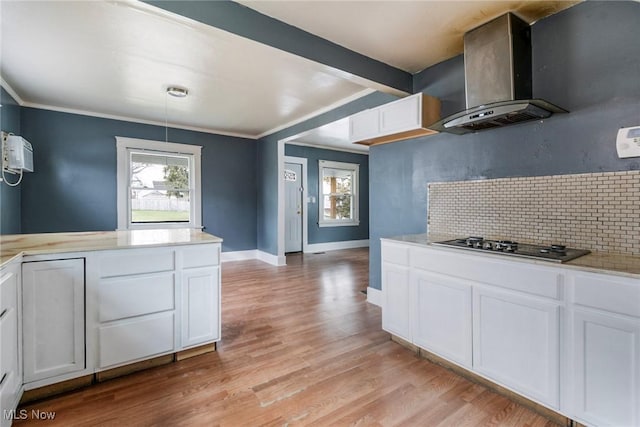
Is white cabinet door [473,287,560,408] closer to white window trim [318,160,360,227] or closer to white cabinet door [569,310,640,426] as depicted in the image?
white cabinet door [569,310,640,426]

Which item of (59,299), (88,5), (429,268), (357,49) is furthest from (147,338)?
(357,49)

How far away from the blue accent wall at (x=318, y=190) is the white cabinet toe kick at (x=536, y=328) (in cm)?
494

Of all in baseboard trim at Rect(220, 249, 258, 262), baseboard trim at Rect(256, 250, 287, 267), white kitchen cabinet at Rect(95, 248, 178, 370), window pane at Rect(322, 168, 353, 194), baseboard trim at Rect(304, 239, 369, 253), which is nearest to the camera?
white kitchen cabinet at Rect(95, 248, 178, 370)

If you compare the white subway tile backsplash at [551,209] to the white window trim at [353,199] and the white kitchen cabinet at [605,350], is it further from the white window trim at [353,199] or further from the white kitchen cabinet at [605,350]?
the white window trim at [353,199]

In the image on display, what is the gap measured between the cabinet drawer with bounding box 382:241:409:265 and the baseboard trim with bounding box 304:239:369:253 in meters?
4.65

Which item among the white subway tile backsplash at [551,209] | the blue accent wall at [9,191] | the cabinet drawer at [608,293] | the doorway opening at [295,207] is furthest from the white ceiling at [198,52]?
the doorway opening at [295,207]

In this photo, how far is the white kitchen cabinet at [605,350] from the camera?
132 cm

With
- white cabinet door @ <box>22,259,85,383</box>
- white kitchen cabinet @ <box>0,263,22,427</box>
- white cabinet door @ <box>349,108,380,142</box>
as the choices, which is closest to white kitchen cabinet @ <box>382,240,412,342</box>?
white cabinet door @ <box>349,108,380,142</box>

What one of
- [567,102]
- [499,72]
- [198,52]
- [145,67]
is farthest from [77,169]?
[567,102]

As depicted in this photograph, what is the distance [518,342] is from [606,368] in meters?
0.37

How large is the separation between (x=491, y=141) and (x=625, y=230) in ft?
3.47

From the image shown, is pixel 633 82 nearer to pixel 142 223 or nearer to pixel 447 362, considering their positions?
pixel 447 362

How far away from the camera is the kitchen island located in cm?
167

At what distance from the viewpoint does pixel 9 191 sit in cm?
367
